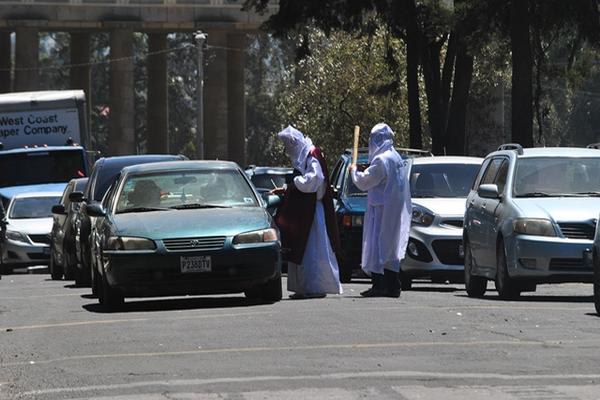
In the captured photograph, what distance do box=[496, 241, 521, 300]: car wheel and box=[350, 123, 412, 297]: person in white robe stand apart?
40.7 inches

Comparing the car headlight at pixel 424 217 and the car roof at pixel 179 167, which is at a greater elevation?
the car roof at pixel 179 167

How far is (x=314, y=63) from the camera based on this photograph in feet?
213

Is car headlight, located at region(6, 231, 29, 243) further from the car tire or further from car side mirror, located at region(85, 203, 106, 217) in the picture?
the car tire

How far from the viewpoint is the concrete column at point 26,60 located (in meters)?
76.0

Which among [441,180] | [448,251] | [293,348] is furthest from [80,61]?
[293,348]

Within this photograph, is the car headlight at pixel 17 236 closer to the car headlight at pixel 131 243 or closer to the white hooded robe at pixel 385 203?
the white hooded robe at pixel 385 203

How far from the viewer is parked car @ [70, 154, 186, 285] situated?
78.7 ft

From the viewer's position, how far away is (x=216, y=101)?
80.9m

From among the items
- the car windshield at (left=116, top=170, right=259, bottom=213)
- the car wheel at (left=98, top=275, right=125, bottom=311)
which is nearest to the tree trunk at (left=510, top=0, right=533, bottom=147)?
the car windshield at (left=116, top=170, right=259, bottom=213)

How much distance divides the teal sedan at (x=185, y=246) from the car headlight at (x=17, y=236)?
17.2 m

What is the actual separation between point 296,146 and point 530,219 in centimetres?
252

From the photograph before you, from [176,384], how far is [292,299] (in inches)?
306

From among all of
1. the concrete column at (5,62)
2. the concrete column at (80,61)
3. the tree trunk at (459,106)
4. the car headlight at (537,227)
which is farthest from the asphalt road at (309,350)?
the concrete column at (80,61)

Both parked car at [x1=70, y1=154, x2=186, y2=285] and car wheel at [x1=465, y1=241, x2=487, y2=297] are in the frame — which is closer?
car wheel at [x1=465, y1=241, x2=487, y2=297]
